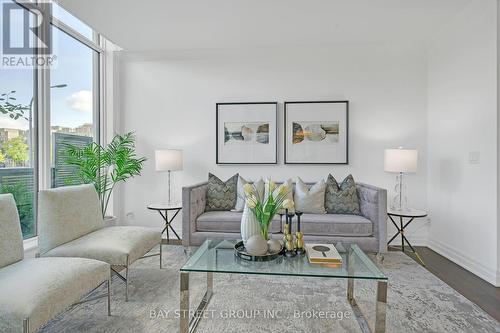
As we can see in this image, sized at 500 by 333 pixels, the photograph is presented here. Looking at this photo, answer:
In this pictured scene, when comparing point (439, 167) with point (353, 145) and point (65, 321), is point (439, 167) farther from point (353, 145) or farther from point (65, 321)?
point (65, 321)

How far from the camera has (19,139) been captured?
9.12 ft

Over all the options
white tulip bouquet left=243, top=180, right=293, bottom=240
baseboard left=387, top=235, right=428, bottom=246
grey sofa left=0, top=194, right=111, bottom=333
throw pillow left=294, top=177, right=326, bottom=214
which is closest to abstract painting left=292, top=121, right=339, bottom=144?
throw pillow left=294, top=177, right=326, bottom=214

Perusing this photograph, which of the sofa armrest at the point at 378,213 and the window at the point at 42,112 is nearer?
the window at the point at 42,112

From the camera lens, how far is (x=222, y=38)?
367 centimetres

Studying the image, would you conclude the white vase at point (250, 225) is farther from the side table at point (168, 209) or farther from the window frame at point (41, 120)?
the window frame at point (41, 120)

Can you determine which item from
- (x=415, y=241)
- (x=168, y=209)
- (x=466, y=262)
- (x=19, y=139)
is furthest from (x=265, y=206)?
(x=415, y=241)

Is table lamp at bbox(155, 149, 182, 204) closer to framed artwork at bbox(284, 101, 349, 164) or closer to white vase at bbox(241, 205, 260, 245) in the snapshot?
framed artwork at bbox(284, 101, 349, 164)

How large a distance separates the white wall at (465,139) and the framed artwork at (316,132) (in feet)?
3.83

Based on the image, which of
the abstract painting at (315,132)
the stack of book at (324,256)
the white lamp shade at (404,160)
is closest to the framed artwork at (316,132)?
the abstract painting at (315,132)

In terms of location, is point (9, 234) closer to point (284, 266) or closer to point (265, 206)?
point (265, 206)

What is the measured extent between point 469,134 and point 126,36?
14.1 ft

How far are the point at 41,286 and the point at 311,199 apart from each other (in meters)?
2.69

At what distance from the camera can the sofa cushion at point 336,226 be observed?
3002 mm

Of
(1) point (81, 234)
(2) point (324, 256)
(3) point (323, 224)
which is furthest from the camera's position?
(3) point (323, 224)
